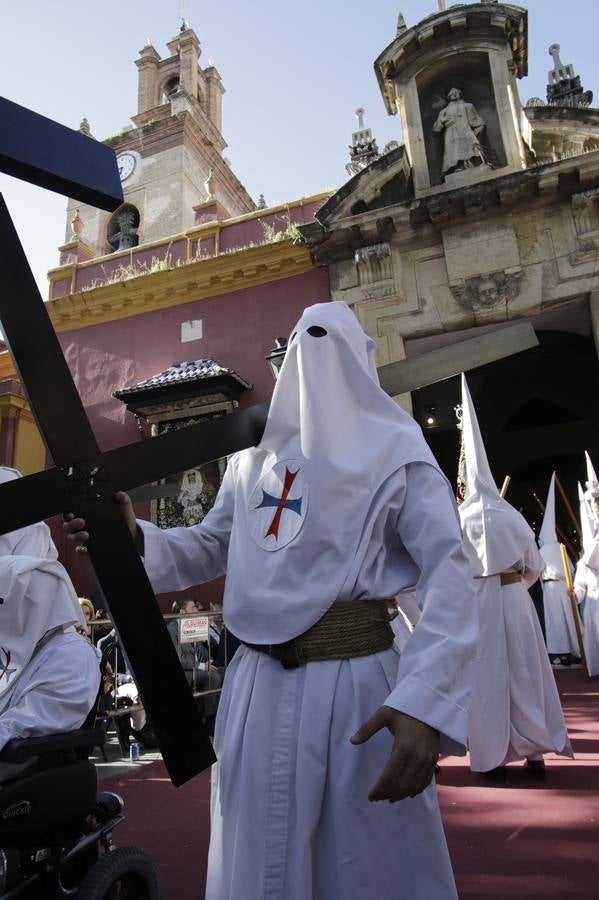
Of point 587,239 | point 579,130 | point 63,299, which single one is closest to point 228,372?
point 63,299

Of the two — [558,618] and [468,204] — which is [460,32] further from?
[558,618]

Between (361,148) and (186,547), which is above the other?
(361,148)

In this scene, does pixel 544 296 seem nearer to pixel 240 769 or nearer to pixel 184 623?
pixel 184 623

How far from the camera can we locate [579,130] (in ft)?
31.6

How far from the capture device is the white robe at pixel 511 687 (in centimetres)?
425

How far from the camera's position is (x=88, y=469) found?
4.67 ft

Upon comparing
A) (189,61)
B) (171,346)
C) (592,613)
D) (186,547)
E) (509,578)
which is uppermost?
(189,61)

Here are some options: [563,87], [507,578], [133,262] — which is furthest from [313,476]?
[563,87]

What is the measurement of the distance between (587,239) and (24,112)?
30.8ft

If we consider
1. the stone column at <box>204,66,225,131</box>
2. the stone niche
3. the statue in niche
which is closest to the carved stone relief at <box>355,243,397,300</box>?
the stone niche

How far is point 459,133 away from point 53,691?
34.8 feet

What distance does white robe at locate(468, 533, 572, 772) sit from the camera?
4254 mm

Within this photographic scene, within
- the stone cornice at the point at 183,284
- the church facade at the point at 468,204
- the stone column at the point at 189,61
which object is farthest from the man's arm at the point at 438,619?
the stone column at the point at 189,61

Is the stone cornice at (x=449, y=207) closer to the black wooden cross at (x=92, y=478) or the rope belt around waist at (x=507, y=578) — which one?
A: the rope belt around waist at (x=507, y=578)
